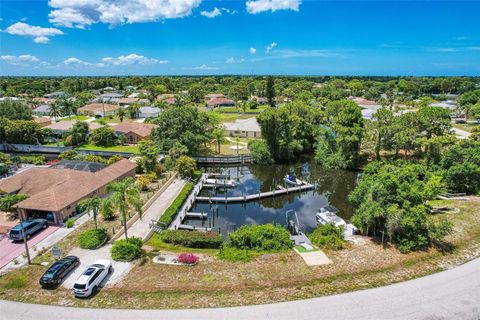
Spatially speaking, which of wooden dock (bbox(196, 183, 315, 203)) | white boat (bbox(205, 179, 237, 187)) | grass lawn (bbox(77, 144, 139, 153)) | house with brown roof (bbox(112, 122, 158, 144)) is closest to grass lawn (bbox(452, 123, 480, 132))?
wooden dock (bbox(196, 183, 315, 203))

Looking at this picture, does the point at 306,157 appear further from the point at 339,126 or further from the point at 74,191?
the point at 74,191

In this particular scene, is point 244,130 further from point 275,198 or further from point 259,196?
point 259,196

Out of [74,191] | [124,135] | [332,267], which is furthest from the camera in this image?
[124,135]

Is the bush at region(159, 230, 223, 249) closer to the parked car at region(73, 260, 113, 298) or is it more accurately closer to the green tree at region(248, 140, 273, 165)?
the parked car at region(73, 260, 113, 298)

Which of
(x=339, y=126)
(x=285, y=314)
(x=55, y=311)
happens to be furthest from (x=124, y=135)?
(x=285, y=314)

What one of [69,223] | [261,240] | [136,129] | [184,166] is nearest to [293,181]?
[184,166]
